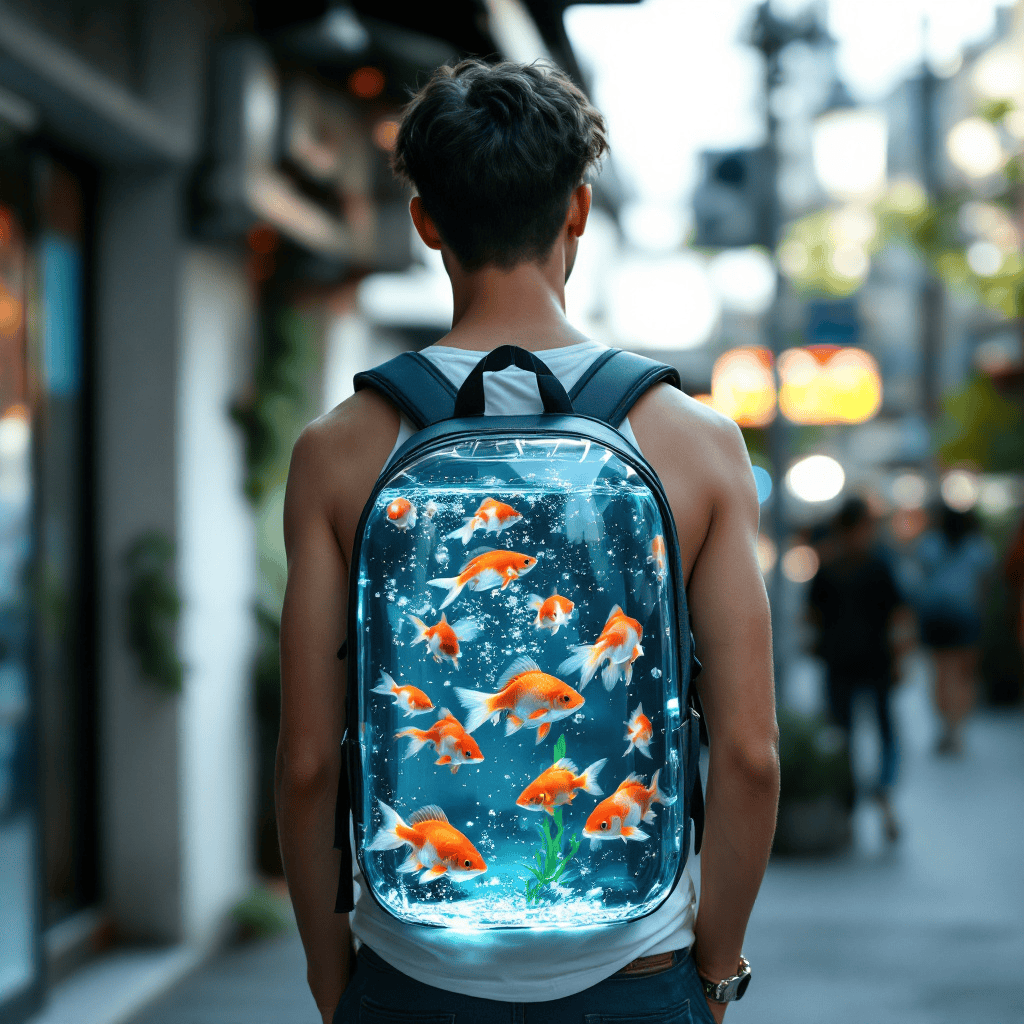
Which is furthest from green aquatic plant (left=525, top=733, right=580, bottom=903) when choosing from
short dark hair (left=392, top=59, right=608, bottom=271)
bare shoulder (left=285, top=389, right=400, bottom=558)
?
short dark hair (left=392, top=59, right=608, bottom=271)

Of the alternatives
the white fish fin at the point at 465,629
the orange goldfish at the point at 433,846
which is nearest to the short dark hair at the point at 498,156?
the white fish fin at the point at 465,629

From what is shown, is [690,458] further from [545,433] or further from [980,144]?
[980,144]

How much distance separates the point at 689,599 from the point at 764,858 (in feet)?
1.21

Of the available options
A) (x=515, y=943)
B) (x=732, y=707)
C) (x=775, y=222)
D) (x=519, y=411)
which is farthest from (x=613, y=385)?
(x=775, y=222)

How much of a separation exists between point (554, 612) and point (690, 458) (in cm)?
28

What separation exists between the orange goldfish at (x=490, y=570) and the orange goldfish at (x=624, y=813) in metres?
0.28

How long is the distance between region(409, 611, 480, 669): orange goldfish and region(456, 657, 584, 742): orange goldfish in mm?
42

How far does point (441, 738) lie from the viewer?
5.13 feet

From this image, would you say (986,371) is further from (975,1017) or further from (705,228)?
(975,1017)

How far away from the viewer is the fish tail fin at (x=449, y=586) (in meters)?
1.57

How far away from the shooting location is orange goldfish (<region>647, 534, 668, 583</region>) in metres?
1.58

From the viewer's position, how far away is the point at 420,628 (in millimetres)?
1572

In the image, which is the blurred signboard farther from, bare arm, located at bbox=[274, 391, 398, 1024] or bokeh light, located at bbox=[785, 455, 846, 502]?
bokeh light, located at bbox=[785, 455, 846, 502]

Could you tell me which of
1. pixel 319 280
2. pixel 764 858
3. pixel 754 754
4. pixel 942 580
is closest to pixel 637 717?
pixel 754 754
